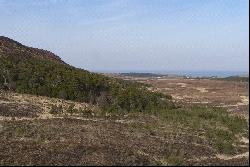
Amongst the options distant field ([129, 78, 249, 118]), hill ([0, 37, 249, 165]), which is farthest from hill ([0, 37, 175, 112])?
distant field ([129, 78, 249, 118])

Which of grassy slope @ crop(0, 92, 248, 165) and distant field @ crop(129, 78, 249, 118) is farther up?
grassy slope @ crop(0, 92, 248, 165)

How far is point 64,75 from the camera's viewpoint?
189ft

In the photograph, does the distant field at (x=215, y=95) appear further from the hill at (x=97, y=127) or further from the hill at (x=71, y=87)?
the hill at (x=71, y=87)

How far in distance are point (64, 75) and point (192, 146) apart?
29985 millimetres

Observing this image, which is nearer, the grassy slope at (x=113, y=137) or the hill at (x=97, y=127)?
the grassy slope at (x=113, y=137)

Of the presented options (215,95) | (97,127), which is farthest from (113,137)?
(215,95)

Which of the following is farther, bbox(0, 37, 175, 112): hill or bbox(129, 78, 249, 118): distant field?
bbox(129, 78, 249, 118): distant field

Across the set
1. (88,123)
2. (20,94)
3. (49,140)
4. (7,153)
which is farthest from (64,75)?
(7,153)

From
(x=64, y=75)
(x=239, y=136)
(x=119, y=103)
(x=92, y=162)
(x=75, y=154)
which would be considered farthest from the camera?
(x=64, y=75)

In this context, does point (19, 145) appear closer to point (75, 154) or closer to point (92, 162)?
point (75, 154)

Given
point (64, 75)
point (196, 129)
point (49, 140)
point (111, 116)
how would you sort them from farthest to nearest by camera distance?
point (64, 75), point (111, 116), point (196, 129), point (49, 140)

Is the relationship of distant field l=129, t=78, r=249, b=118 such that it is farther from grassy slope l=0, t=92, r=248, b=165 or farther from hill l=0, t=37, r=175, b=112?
hill l=0, t=37, r=175, b=112

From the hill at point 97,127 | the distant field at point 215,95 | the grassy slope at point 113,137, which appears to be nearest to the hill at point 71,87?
the hill at point 97,127

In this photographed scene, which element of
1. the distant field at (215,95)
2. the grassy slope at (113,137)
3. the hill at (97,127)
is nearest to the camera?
the grassy slope at (113,137)
